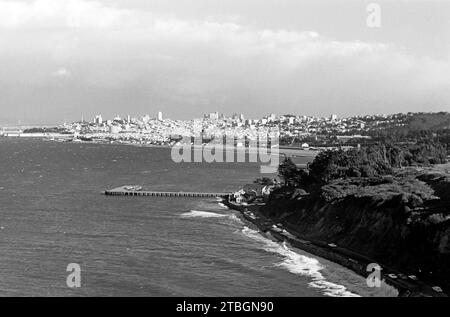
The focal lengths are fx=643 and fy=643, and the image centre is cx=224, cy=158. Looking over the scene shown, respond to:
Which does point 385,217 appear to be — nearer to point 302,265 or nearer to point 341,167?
point 302,265

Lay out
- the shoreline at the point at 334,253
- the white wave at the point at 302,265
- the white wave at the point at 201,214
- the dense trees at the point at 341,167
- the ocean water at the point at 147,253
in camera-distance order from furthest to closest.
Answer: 1. the dense trees at the point at 341,167
2. the white wave at the point at 201,214
3. the white wave at the point at 302,265
4. the ocean water at the point at 147,253
5. the shoreline at the point at 334,253

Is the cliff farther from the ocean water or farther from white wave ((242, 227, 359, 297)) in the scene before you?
white wave ((242, 227, 359, 297))

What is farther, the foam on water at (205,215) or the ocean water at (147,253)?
the foam on water at (205,215)

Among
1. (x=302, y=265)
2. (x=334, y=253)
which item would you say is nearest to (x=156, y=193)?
(x=334, y=253)

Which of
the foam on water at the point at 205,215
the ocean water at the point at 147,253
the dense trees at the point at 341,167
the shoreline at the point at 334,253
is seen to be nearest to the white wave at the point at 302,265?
the ocean water at the point at 147,253

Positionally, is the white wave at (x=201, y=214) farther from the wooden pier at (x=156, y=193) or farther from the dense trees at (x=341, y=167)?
the wooden pier at (x=156, y=193)
